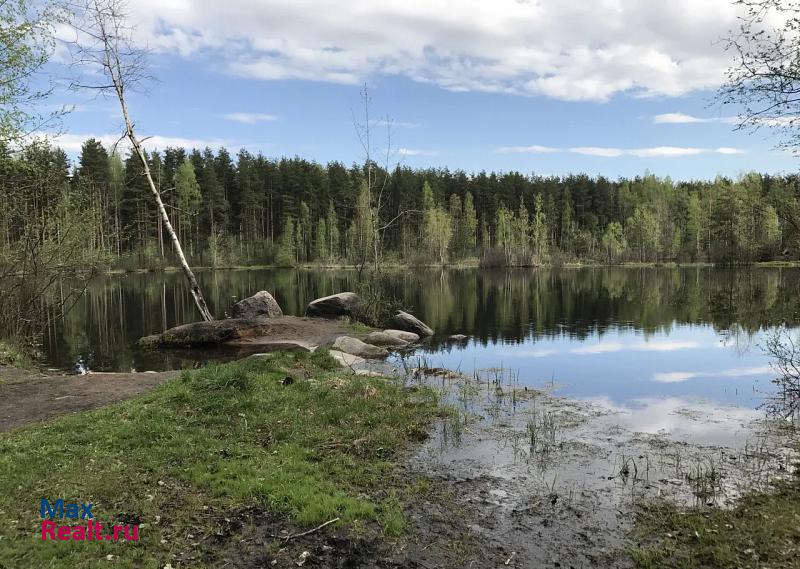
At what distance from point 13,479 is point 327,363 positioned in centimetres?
820

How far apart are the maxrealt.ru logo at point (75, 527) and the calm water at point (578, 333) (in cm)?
1057

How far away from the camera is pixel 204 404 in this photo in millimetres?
9070

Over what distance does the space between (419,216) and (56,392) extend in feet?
264

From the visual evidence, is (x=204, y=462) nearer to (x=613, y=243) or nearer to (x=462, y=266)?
(x=462, y=266)

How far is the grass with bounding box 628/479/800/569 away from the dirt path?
9162 mm

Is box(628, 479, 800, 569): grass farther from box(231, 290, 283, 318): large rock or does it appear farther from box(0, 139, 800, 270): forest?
box(0, 139, 800, 270): forest

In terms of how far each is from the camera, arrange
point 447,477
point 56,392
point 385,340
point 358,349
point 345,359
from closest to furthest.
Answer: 1. point 447,477
2. point 56,392
3. point 345,359
4. point 358,349
5. point 385,340

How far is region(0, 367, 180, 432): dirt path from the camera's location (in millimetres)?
9266

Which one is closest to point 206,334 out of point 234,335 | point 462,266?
point 234,335

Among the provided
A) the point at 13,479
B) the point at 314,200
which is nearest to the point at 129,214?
the point at 314,200

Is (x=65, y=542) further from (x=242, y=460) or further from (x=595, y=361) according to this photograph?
(x=595, y=361)

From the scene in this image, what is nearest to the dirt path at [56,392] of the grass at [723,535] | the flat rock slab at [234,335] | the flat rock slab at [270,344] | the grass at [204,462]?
the grass at [204,462]

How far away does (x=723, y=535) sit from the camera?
5.42m

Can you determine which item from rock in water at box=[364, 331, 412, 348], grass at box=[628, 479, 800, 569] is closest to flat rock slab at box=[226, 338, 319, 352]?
rock in water at box=[364, 331, 412, 348]
